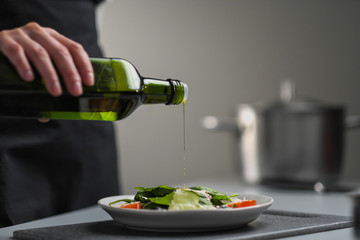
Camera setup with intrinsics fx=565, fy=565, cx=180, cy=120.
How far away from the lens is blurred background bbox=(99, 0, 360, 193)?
2.22 m

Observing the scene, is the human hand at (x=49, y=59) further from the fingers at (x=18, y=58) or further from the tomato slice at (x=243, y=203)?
the tomato slice at (x=243, y=203)

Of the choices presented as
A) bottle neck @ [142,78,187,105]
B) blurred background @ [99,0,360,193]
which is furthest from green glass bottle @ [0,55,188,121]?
blurred background @ [99,0,360,193]

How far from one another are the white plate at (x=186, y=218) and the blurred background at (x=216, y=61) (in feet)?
4.64

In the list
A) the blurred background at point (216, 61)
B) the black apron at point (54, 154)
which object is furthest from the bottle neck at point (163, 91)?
the blurred background at point (216, 61)

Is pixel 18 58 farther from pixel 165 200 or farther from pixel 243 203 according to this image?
pixel 243 203

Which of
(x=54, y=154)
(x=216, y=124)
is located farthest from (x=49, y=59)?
(x=216, y=124)

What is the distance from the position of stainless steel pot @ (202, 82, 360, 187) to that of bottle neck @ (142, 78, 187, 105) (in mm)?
954

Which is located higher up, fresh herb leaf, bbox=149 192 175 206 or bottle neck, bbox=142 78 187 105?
bottle neck, bbox=142 78 187 105

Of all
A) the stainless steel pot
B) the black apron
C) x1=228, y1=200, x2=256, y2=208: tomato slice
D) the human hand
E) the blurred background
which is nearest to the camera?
the human hand

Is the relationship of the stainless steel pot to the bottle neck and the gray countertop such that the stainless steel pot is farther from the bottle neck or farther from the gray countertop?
the bottle neck

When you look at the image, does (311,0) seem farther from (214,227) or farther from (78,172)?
(214,227)

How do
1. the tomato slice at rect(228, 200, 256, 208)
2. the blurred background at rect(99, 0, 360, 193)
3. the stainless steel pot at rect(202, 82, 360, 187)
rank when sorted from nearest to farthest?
the tomato slice at rect(228, 200, 256, 208) < the stainless steel pot at rect(202, 82, 360, 187) < the blurred background at rect(99, 0, 360, 193)

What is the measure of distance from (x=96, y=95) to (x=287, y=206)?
666mm

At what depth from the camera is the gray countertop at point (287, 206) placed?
0.85 m
